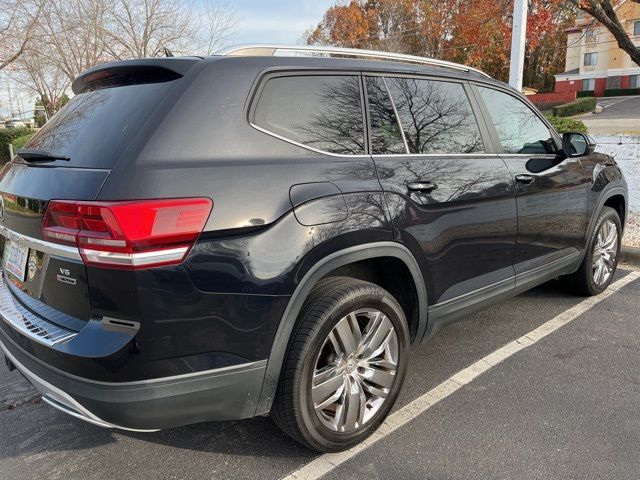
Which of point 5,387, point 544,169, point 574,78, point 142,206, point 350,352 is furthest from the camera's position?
point 574,78

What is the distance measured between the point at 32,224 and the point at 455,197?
2090 mm

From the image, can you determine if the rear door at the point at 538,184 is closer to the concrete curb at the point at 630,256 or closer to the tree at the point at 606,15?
the concrete curb at the point at 630,256

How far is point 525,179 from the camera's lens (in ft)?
11.2

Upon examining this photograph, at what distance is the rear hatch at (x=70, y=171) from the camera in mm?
1977

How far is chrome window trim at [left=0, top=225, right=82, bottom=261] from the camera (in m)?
1.94

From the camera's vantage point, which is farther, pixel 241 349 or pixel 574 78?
pixel 574 78

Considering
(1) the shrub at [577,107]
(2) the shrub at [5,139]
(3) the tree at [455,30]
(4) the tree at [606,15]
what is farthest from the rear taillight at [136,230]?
(1) the shrub at [577,107]

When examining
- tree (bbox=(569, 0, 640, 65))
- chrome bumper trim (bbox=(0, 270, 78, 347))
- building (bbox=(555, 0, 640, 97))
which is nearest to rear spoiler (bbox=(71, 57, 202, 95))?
chrome bumper trim (bbox=(0, 270, 78, 347))

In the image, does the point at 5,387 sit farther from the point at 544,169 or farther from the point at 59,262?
the point at 544,169

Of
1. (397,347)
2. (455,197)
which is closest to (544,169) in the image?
(455,197)

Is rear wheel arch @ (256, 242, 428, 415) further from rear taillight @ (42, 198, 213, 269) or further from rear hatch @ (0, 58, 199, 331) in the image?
rear hatch @ (0, 58, 199, 331)

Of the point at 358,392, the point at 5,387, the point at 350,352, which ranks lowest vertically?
the point at 5,387

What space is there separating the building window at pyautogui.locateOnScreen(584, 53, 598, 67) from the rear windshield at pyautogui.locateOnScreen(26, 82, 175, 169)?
63066mm

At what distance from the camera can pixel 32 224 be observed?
2.16 meters
